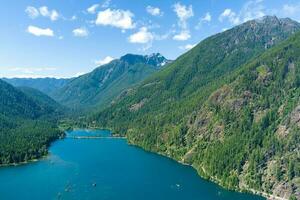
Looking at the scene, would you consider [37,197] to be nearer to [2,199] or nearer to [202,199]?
[2,199]

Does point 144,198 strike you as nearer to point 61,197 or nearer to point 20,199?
point 61,197

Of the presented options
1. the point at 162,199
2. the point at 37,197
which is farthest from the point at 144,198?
the point at 37,197

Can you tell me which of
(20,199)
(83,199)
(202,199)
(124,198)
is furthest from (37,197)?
(202,199)

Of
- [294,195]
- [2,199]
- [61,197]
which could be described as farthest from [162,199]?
[2,199]

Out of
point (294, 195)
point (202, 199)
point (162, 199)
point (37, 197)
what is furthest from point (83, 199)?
point (294, 195)

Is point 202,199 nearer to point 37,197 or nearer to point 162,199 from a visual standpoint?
point 162,199
